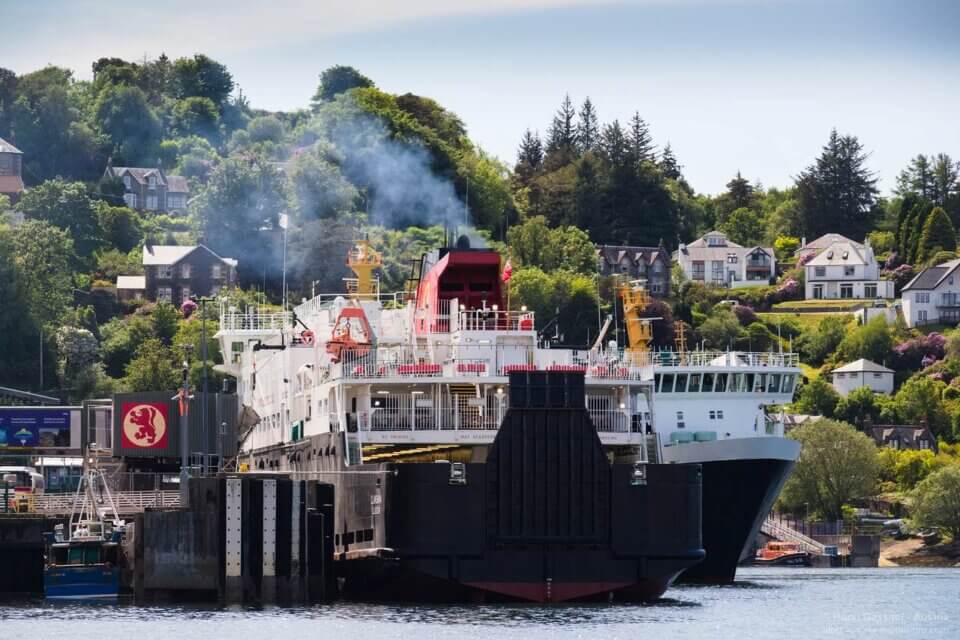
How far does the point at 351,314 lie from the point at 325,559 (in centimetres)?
1089

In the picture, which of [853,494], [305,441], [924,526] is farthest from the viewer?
[853,494]

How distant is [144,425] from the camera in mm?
94812

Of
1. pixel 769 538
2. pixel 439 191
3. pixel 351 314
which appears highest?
pixel 439 191

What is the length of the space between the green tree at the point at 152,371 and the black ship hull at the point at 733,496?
6766 cm

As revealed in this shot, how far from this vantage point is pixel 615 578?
68812 millimetres

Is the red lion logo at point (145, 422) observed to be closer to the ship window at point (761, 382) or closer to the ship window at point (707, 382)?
the ship window at point (707, 382)

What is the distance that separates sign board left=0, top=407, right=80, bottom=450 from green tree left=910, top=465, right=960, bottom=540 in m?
60.5

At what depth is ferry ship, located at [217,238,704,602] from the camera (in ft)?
224

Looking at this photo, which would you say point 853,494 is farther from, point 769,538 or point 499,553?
point 499,553

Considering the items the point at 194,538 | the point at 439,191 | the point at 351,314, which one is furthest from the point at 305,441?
the point at 439,191

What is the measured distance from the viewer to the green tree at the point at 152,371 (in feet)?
495

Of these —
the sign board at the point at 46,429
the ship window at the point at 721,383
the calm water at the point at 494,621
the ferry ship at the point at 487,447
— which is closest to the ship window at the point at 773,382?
the ship window at the point at 721,383

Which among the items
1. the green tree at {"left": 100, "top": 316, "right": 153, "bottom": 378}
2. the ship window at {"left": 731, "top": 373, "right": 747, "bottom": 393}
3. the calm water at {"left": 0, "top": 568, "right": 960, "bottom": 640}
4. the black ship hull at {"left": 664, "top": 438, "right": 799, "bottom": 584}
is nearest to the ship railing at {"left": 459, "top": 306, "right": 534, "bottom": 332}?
the calm water at {"left": 0, "top": 568, "right": 960, "bottom": 640}

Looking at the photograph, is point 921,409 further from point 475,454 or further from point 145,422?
point 475,454
